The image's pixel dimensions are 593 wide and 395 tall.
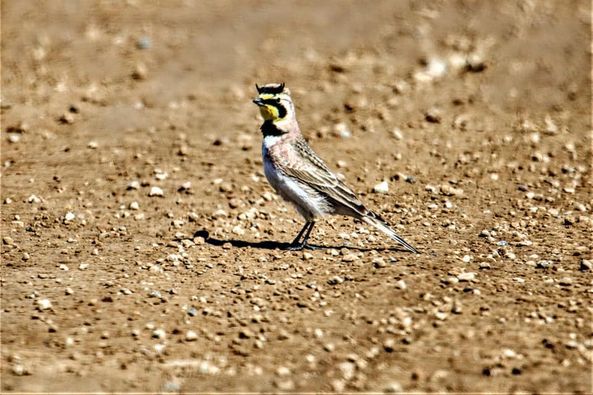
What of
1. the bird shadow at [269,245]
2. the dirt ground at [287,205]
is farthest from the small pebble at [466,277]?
the bird shadow at [269,245]

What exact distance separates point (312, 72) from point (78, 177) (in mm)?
4770

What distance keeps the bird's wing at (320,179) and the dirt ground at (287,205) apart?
45 cm

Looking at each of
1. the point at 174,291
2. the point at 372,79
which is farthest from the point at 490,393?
the point at 372,79

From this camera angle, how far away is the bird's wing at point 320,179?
30.4 ft

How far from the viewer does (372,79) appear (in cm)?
1449

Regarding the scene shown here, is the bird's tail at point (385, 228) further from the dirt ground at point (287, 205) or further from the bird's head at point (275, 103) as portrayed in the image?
the bird's head at point (275, 103)

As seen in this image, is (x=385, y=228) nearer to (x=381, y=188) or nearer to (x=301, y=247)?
(x=301, y=247)

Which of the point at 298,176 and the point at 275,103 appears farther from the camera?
the point at 275,103

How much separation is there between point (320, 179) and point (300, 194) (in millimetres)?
251

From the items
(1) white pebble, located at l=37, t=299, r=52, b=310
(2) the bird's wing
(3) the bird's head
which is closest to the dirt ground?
(1) white pebble, located at l=37, t=299, r=52, b=310

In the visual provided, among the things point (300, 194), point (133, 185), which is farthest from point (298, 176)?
point (133, 185)

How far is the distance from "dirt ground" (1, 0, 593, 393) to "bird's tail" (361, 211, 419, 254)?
0.28ft

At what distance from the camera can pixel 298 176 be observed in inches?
370

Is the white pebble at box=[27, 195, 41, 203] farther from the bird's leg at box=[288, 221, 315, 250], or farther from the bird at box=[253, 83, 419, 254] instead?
the bird's leg at box=[288, 221, 315, 250]
